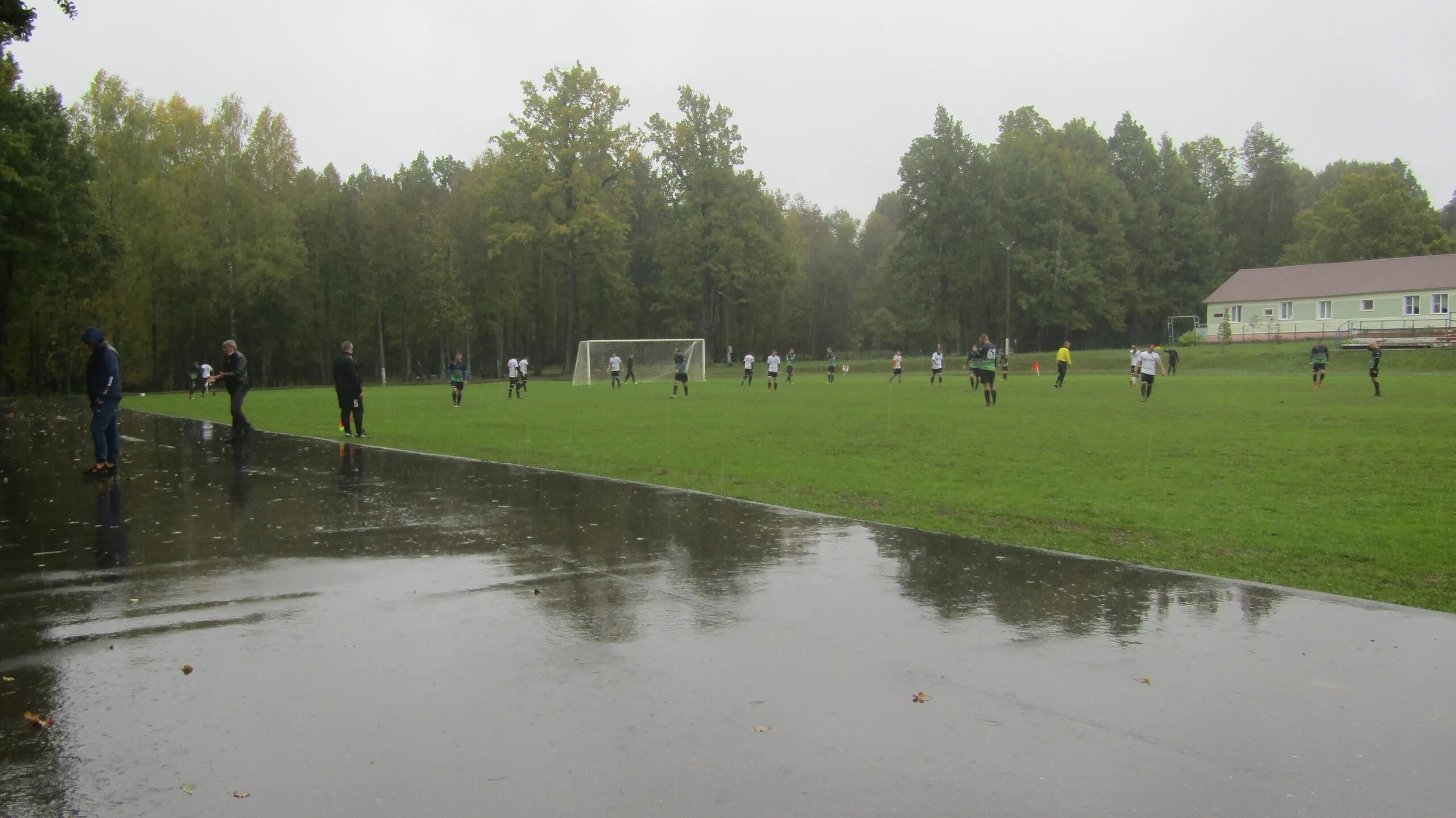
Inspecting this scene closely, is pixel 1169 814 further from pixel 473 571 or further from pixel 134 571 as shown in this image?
pixel 134 571

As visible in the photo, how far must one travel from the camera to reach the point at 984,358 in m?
30.3

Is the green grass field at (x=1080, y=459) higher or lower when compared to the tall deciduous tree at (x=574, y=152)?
lower

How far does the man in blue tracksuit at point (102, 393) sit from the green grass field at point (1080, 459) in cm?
514

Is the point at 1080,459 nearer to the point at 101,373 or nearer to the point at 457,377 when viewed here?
the point at 101,373

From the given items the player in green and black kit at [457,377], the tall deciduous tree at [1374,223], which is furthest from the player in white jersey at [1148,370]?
the tall deciduous tree at [1374,223]

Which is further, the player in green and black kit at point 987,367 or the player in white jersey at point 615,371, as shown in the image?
the player in white jersey at point 615,371

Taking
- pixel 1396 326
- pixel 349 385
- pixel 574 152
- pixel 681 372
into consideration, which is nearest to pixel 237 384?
pixel 349 385

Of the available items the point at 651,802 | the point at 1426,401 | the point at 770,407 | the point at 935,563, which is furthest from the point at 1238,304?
the point at 651,802

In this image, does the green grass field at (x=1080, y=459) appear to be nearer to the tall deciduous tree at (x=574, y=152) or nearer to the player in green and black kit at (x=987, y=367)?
the player in green and black kit at (x=987, y=367)

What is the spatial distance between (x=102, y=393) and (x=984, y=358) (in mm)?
22779

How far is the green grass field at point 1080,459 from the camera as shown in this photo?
9.14 m

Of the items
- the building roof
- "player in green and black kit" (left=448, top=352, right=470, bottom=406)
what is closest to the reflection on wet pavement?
"player in green and black kit" (left=448, top=352, right=470, bottom=406)

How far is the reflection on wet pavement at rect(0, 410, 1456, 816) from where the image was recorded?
4.03 m

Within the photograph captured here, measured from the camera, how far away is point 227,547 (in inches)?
352
